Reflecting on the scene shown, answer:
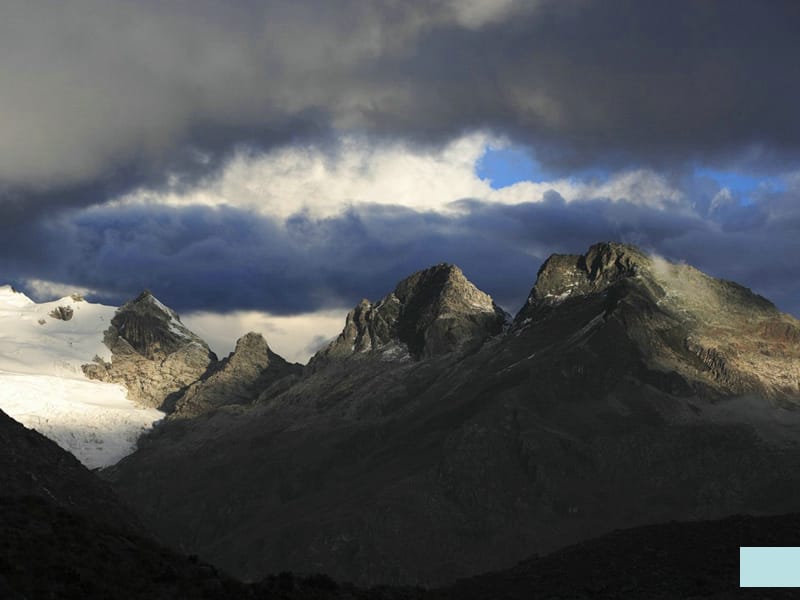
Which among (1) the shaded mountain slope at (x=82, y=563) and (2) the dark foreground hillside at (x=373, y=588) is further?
(2) the dark foreground hillside at (x=373, y=588)

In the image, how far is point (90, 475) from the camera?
138000 mm

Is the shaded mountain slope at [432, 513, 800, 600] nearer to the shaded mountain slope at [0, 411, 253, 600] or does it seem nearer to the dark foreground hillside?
the dark foreground hillside

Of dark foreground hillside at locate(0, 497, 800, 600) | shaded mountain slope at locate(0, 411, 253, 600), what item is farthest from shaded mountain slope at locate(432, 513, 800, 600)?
shaded mountain slope at locate(0, 411, 253, 600)

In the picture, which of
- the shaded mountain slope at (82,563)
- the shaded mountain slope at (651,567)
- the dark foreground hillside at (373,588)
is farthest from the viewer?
the shaded mountain slope at (651,567)

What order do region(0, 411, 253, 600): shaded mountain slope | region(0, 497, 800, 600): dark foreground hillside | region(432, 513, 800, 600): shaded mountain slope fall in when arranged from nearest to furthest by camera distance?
region(0, 411, 253, 600): shaded mountain slope, region(0, 497, 800, 600): dark foreground hillside, region(432, 513, 800, 600): shaded mountain slope

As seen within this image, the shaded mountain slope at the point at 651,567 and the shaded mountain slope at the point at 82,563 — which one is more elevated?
the shaded mountain slope at the point at 651,567

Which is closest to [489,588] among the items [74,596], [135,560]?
[135,560]

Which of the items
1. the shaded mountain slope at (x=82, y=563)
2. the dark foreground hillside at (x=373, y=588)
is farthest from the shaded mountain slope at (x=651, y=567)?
the shaded mountain slope at (x=82, y=563)

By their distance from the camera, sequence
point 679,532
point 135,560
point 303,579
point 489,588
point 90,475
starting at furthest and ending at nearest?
point 90,475
point 679,532
point 489,588
point 303,579
point 135,560

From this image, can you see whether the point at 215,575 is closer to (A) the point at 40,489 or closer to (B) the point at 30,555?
(B) the point at 30,555

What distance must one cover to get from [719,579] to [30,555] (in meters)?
59.2

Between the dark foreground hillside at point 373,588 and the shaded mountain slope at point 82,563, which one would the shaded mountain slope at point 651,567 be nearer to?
the dark foreground hillside at point 373,588

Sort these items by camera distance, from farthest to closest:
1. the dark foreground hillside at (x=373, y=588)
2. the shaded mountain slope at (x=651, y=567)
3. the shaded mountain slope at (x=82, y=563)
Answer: the shaded mountain slope at (x=651, y=567) < the dark foreground hillside at (x=373, y=588) < the shaded mountain slope at (x=82, y=563)

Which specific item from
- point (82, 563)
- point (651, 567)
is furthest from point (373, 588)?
point (82, 563)
